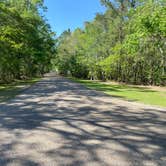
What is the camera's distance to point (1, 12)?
81.1ft

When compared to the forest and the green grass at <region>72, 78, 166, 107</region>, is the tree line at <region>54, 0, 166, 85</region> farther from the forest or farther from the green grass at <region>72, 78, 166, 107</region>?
the green grass at <region>72, 78, 166, 107</region>

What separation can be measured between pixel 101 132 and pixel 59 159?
217 cm

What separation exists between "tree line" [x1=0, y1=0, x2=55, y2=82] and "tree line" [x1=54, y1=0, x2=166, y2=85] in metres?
8.45

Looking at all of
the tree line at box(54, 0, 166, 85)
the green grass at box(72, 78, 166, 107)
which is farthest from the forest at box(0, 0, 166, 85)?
the green grass at box(72, 78, 166, 107)

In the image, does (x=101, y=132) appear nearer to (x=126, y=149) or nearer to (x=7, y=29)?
(x=126, y=149)

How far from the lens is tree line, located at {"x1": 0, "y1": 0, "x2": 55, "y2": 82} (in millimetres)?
26141

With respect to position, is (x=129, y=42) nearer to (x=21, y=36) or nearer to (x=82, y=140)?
(x=21, y=36)

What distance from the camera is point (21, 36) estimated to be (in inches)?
1298

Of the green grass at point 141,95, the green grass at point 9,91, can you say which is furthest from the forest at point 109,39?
the green grass at point 141,95

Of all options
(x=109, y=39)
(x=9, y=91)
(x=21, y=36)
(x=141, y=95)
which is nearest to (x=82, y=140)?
(x=141, y=95)

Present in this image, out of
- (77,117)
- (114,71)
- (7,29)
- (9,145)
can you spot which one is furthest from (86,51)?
(9,145)

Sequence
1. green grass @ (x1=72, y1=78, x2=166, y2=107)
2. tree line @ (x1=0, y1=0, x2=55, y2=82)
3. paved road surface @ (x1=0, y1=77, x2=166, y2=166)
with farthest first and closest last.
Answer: tree line @ (x1=0, y1=0, x2=55, y2=82) → green grass @ (x1=72, y1=78, x2=166, y2=107) → paved road surface @ (x1=0, y1=77, x2=166, y2=166)

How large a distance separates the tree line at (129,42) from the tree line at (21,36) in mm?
8446

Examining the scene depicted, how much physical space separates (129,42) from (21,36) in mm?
15102
